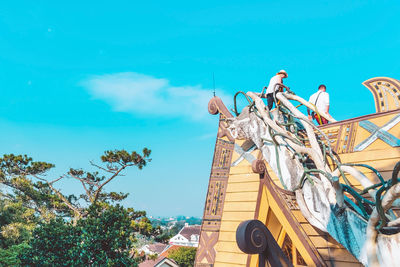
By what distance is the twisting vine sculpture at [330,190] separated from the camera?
66.3 inches

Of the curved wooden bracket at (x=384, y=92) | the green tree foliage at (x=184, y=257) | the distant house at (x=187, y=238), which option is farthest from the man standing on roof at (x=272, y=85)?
the distant house at (x=187, y=238)

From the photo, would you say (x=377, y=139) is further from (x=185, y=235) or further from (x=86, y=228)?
(x=185, y=235)

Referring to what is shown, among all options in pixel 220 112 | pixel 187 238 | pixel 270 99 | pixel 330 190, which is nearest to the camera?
pixel 330 190

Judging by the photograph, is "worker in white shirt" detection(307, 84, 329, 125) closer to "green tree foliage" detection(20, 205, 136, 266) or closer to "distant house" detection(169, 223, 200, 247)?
Answer: "green tree foliage" detection(20, 205, 136, 266)

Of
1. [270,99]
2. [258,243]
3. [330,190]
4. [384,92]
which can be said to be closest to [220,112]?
[270,99]

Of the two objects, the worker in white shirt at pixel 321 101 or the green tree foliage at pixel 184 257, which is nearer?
the worker in white shirt at pixel 321 101

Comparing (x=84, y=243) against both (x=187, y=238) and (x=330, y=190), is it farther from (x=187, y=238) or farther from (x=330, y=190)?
(x=187, y=238)

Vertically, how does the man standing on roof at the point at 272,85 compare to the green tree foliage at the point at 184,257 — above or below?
above

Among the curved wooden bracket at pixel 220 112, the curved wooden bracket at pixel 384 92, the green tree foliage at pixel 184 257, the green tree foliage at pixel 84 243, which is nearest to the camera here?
the curved wooden bracket at pixel 384 92

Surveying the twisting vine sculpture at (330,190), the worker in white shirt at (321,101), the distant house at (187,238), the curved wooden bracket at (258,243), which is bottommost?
the curved wooden bracket at (258,243)

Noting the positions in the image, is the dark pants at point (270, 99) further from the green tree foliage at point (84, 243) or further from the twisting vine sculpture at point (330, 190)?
the green tree foliage at point (84, 243)

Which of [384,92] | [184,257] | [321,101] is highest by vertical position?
[321,101]

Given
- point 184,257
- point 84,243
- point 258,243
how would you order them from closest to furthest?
point 258,243 → point 84,243 → point 184,257

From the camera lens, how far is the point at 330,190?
2428mm
